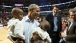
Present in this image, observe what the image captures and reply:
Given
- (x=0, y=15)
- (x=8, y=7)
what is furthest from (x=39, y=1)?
(x=0, y=15)

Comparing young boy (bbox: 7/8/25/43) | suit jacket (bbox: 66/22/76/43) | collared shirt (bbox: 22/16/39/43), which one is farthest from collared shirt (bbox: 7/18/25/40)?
suit jacket (bbox: 66/22/76/43)

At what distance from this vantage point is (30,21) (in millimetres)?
2838

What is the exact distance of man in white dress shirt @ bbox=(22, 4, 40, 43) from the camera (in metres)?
2.73

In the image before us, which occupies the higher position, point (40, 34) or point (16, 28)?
point (16, 28)

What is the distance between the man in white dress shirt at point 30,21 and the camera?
2729 mm

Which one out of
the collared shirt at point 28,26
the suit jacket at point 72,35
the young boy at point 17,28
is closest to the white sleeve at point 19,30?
the young boy at point 17,28

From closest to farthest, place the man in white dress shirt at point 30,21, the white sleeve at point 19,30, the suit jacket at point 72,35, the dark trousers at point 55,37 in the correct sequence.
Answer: the white sleeve at point 19,30 < the man in white dress shirt at point 30,21 < the suit jacket at point 72,35 < the dark trousers at point 55,37

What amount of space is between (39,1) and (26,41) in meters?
46.0

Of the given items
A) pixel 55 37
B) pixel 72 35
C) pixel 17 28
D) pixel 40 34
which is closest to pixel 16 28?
pixel 17 28

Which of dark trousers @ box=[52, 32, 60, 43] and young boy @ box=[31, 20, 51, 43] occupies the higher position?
young boy @ box=[31, 20, 51, 43]

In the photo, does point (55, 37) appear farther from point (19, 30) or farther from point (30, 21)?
point (19, 30)

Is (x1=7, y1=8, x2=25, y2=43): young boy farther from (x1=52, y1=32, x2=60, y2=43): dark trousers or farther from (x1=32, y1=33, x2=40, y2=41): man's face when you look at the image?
(x1=52, y1=32, x2=60, y2=43): dark trousers

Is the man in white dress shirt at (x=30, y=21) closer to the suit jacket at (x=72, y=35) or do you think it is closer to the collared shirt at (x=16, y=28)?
the collared shirt at (x=16, y=28)

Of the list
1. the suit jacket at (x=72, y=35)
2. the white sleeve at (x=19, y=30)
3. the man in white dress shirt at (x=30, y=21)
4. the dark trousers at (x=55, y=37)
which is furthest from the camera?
the dark trousers at (x=55, y=37)
